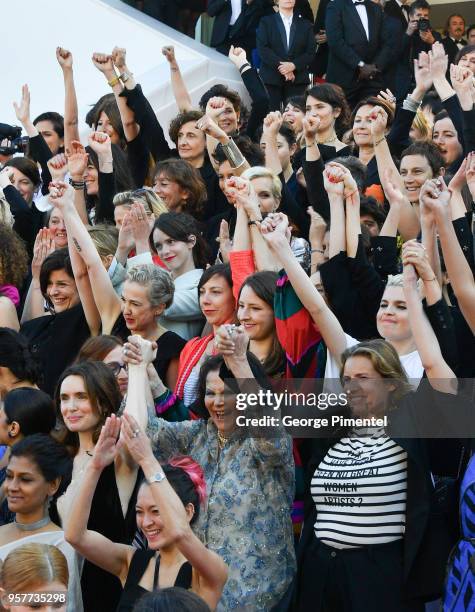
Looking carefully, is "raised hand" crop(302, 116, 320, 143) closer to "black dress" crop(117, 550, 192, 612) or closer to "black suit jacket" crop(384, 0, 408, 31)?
"black dress" crop(117, 550, 192, 612)

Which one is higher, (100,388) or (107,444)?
(100,388)

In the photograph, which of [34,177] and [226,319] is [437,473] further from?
[34,177]

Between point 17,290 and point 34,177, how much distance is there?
4.75 ft

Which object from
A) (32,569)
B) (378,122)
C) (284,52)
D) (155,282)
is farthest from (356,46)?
(32,569)

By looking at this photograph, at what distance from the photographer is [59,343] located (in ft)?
20.6

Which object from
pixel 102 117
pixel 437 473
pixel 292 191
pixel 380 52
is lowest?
pixel 437 473

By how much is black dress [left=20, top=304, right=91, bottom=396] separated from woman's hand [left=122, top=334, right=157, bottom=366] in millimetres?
1196

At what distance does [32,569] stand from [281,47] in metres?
7.15

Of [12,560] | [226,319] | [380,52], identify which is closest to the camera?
[12,560]

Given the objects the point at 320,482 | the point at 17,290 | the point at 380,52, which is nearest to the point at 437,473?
the point at 320,482

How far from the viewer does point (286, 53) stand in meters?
10.8

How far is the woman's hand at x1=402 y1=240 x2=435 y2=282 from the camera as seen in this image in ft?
16.1

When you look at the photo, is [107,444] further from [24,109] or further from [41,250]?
[24,109]

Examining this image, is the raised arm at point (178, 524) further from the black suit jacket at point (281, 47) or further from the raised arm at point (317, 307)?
the black suit jacket at point (281, 47)
